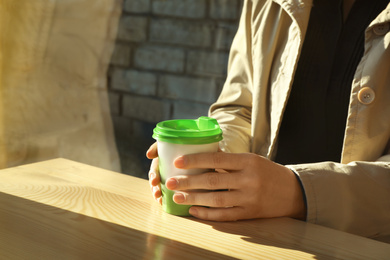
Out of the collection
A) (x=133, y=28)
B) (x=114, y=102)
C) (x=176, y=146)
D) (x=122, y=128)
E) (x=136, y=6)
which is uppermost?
(x=136, y=6)

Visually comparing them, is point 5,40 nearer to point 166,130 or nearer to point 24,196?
point 24,196

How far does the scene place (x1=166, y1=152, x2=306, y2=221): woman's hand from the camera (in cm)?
71

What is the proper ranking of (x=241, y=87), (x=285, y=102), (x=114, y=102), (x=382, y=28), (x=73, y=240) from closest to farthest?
(x=73, y=240)
(x=382, y=28)
(x=285, y=102)
(x=241, y=87)
(x=114, y=102)

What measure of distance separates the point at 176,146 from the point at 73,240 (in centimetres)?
21

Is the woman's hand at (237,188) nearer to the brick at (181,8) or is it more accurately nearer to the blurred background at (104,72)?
the blurred background at (104,72)

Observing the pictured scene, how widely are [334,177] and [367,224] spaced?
4.3 inches

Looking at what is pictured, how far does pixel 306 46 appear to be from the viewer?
3.96ft

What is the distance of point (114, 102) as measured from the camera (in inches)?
87.7

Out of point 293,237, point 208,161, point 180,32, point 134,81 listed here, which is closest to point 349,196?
point 293,237

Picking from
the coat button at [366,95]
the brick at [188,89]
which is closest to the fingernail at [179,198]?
the coat button at [366,95]

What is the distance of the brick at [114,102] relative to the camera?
222 centimetres

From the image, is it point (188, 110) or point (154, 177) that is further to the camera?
point (188, 110)

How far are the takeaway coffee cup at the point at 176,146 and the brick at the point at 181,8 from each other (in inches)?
49.9

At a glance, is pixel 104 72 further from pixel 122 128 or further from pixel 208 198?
pixel 208 198
